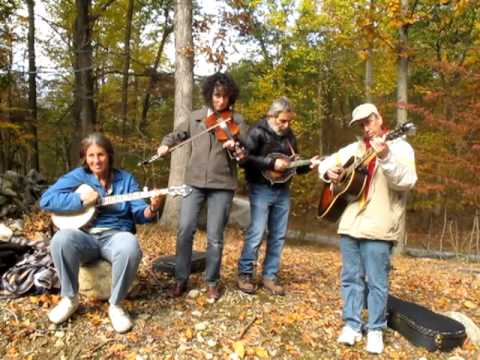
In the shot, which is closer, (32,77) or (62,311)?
(62,311)

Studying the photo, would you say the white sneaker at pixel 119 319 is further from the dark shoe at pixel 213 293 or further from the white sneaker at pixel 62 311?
the dark shoe at pixel 213 293

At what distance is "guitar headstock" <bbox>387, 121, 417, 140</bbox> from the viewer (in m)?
2.75

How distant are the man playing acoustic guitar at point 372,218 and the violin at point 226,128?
2.23 ft

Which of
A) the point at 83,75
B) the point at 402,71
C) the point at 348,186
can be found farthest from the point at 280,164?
the point at 83,75

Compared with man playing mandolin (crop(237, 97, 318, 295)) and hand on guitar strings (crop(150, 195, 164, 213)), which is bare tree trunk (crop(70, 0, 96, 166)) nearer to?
man playing mandolin (crop(237, 97, 318, 295))

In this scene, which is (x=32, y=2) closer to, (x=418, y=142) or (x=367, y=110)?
(x=418, y=142)

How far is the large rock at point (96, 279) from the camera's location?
10.8 ft

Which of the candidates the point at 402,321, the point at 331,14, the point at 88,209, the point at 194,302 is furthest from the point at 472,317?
the point at 331,14

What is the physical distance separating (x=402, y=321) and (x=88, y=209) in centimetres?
273

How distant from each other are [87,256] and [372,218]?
2110 mm

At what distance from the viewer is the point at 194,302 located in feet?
11.9

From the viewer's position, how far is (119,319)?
10.0ft

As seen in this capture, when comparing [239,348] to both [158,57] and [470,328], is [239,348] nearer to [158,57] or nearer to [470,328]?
[470,328]

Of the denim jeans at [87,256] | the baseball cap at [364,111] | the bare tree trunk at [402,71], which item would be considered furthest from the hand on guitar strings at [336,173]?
the bare tree trunk at [402,71]
